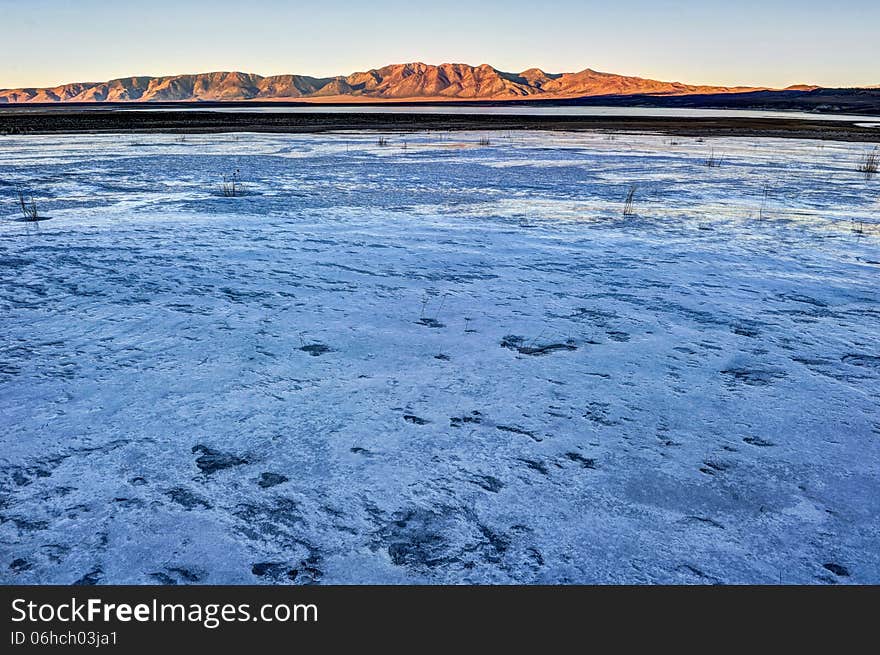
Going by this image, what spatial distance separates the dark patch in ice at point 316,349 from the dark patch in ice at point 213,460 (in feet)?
4.18

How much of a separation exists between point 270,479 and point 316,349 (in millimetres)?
1588

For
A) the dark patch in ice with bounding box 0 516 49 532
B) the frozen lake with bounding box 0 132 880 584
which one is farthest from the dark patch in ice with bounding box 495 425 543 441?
the dark patch in ice with bounding box 0 516 49 532

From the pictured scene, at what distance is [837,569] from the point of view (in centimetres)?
223

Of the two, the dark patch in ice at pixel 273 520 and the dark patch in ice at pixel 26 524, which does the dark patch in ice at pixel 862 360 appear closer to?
the dark patch in ice at pixel 273 520

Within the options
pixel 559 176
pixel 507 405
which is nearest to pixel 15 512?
pixel 507 405

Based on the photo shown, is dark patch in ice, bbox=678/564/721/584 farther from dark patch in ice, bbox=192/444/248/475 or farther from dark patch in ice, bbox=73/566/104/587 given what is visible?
dark patch in ice, bbox=73/566/104/587

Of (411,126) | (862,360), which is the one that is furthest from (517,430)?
(411,126)

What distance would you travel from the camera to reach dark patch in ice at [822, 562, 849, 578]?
2.21 metres

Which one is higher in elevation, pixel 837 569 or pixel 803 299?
pixel 803 299

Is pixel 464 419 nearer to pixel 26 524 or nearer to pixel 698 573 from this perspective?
pixel 698 573

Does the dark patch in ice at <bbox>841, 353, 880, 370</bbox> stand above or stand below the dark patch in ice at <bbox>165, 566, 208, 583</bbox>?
above

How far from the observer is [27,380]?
364cm

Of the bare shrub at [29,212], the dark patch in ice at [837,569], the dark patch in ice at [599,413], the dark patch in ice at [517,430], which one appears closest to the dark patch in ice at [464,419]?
the dark patch in ice at [517,430]

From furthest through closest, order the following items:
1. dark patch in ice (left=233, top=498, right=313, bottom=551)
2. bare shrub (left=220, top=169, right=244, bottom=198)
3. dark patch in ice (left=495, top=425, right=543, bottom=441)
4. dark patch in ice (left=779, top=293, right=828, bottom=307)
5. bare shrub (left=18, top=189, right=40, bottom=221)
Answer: bare shrub (left=220, top=169, right=244, bottom=198)
bare shrub (left=18, top=189, right=40, bottom=221)
dark patch in ice (left=779, top=293, right=828, bottom=307)
dark patch in ice (left=495, top=425, right=543, bottom=441)
dark patch in ice (left=233, top=498, right=313, bottom=551)
